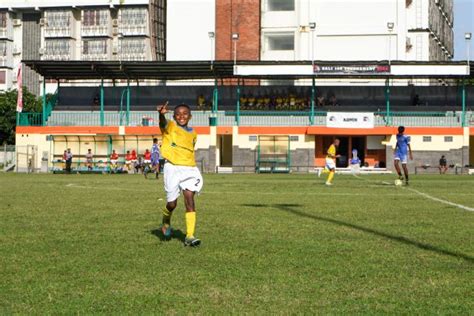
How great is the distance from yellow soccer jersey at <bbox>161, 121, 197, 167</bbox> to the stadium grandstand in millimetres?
47640

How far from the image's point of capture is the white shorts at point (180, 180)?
11.0 metres

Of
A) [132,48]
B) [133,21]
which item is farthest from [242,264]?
[133,21]

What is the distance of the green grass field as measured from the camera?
643 cm

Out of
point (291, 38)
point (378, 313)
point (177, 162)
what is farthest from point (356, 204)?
point (291, 38)

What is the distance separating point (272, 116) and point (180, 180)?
168ft

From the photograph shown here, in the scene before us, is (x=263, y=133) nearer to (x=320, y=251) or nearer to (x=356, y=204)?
(x=356, y=204)

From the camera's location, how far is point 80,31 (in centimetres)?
9906

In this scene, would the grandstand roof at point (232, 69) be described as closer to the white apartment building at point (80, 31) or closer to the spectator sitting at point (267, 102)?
the spectator sitting at point (267, 102)

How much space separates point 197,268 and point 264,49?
69954 mm

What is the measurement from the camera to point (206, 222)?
13.8 m

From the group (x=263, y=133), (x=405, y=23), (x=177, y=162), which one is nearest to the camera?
(x=177, y=162)

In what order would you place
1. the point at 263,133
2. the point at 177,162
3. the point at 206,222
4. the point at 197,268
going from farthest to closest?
1. the point at 263,133
2. the point at 206,222
3. the point at 177,162
4. the point at 197,268

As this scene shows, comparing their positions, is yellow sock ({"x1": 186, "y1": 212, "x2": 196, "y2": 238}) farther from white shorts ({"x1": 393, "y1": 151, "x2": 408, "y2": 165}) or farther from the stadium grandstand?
the stadium grandstand

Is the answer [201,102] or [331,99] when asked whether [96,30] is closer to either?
[201,102]
